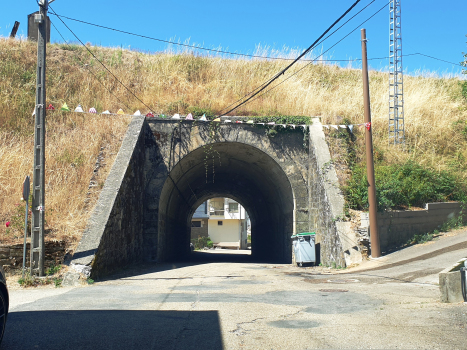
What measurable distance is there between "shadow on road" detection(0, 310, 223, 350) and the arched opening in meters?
9.68

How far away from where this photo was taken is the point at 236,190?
1018 inches

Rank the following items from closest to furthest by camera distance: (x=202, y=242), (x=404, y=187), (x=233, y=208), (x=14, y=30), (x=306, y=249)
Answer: (x=404, y=187) < (x=306, y=249) < (x=14, y=30) < (x=202, y=242) < (x=233, y=208)

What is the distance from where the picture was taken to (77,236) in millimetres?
10719

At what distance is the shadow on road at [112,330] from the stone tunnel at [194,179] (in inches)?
160

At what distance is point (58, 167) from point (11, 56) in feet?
30.1

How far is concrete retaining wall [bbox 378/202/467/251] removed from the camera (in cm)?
1237

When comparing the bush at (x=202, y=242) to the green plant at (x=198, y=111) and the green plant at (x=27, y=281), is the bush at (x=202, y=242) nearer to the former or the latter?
the green plant at (x=198, y=111)

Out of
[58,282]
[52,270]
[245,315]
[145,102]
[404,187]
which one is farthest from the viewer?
[145,102]

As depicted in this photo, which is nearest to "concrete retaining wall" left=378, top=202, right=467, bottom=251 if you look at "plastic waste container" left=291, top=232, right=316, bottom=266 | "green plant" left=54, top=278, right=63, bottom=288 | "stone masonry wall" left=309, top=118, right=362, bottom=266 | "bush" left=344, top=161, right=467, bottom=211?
"bush" left=344, top=161, right=467, bottom=211

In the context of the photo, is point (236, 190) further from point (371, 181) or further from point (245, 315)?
point (245, 315)

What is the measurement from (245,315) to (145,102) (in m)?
13.4

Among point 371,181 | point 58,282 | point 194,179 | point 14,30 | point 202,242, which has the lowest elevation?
point 202,242

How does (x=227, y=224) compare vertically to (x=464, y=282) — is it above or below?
below

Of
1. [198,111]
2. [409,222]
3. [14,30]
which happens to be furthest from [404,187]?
[14,30]
